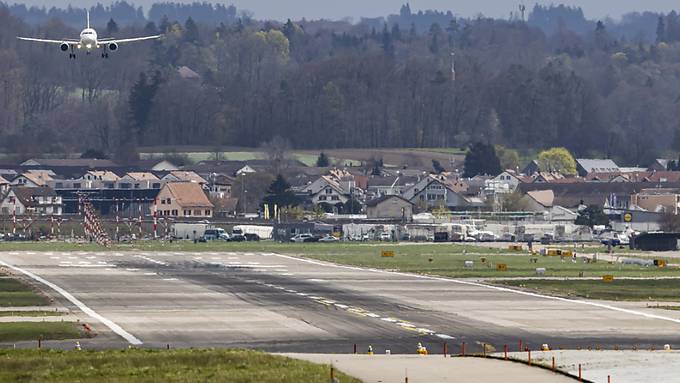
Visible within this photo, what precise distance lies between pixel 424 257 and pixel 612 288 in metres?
43.7

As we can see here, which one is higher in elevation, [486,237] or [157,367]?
[157,367]

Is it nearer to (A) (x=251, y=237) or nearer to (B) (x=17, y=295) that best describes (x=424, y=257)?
(A) (x=251, y=237)

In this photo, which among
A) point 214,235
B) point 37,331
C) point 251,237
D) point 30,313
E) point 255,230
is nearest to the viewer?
point 37,331

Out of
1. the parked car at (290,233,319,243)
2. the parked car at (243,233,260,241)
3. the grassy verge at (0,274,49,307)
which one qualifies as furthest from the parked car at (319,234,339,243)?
the grassy verge at (0,274,49,307)

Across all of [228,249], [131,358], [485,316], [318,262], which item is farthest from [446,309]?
[228,249]

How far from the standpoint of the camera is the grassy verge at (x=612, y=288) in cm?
8681

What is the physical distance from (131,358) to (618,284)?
157 feet

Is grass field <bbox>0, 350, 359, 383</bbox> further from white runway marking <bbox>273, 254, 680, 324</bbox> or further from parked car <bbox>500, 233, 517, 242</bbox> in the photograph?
parked car <bbox>500, 233, 517, 242</bbox>

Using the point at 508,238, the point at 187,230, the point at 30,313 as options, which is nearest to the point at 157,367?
the point at 30,313

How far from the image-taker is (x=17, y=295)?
8550 centimetres

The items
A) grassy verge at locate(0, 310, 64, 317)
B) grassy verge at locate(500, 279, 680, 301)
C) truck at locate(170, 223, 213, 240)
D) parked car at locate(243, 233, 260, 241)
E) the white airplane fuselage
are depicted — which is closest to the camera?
grassy verge at locate(0, 310, 64, 317)

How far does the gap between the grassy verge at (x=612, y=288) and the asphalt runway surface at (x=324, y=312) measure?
2384 mm

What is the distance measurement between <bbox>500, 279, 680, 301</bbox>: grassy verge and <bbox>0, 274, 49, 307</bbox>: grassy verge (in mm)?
24627

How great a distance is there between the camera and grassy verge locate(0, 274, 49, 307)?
8025 centimetres
